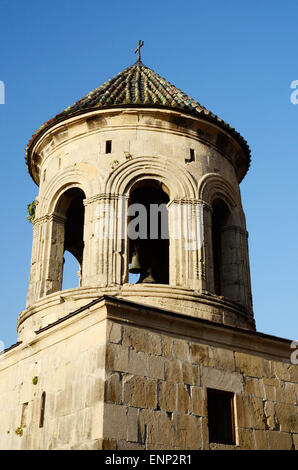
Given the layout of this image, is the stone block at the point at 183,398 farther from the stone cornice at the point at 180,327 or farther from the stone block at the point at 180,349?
the stone cornice at the point at 180,327

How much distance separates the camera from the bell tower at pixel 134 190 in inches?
389

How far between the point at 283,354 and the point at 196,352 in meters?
1.73

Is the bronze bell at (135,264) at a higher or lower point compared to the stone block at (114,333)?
higher

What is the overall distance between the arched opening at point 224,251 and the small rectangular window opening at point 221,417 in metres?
2.41

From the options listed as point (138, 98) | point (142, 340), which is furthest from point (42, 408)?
point (138, 98)

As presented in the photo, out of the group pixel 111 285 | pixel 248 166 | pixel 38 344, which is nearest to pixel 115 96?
pixel 248 166

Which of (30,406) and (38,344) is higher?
(38,344)

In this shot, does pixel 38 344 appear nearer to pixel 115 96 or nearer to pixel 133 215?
pixel 133 215

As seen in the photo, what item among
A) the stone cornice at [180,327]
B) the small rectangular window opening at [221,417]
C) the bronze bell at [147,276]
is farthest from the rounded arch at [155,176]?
the small rectangular window opening at [221,417]

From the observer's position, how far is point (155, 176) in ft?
35.2

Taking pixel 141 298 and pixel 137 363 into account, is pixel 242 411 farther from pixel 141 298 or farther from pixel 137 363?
pixel 141 298

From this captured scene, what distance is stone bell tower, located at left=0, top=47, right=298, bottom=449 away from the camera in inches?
316

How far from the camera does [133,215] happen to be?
11.4 m

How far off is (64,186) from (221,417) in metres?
5.03
